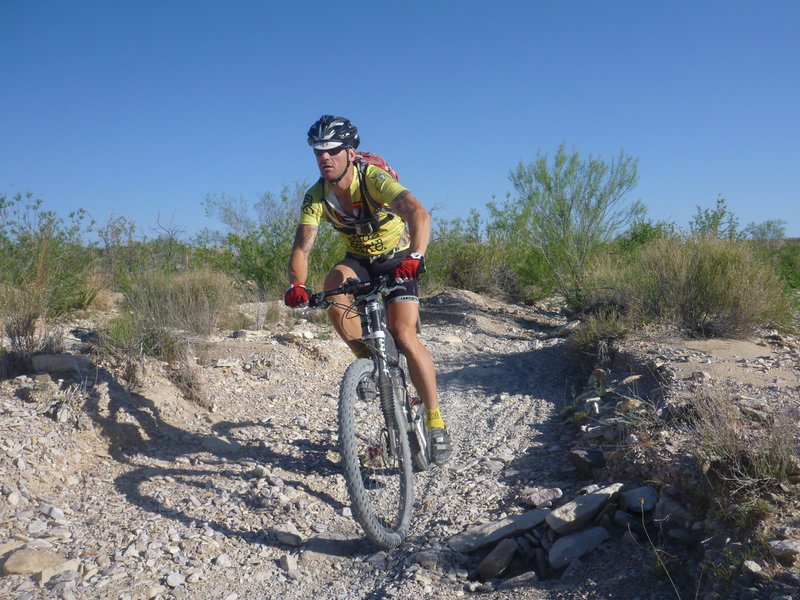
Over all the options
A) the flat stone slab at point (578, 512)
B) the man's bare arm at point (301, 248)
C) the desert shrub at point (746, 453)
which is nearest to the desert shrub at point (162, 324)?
the man's bare arm at point (301, 248)

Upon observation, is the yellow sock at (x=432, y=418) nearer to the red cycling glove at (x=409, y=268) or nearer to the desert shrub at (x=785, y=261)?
the red cycling glove at (x=409, y=268)

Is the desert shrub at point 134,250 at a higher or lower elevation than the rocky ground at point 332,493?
higher

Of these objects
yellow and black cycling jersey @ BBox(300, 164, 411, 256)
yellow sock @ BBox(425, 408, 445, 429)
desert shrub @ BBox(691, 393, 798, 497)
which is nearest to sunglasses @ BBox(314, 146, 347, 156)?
yellow and black cycling jersey @ BBox(300, 164, 411, 256)

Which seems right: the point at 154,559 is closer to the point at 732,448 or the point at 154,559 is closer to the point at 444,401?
the point at 732,448

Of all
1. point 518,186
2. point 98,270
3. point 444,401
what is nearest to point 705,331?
point 444,401

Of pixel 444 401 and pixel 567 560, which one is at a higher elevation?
pixel 444 401

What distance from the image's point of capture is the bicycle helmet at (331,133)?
3250 mm

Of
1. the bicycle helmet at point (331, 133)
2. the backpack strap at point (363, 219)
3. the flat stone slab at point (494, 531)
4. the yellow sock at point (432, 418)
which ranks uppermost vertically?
the bicycle helmet at point (331, 133)

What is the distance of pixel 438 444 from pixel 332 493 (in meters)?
0.67

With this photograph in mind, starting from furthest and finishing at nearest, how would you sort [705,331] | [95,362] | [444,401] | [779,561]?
[705,331]
[444,401]
[95,362]
[779,561]

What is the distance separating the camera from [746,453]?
8.59 ft

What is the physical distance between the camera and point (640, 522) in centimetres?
274

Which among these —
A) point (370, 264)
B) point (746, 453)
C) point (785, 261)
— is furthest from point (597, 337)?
point (785, 261)

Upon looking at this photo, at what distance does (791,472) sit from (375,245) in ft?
7.59
